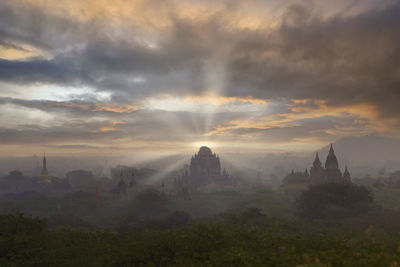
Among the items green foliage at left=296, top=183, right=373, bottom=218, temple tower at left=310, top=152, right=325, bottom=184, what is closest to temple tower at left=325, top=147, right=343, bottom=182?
temple tower at left=310, top=152, right=325, bottom=184

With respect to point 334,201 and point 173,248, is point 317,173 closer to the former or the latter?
point 334,201

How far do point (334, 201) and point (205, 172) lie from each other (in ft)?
273

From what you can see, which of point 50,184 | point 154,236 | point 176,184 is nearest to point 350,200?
point 154,236

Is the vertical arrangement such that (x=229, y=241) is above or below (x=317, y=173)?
above

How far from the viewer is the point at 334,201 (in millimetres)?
53969

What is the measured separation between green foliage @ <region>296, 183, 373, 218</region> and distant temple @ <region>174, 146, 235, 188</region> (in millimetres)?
76262

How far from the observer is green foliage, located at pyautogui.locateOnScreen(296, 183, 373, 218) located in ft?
171

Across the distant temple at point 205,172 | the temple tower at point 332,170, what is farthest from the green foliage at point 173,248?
the distant temple at point 205,172

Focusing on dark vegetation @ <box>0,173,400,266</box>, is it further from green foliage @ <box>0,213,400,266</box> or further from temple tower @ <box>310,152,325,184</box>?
temple tower @ <box>310,152,325,184</box>

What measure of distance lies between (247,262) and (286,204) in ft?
211

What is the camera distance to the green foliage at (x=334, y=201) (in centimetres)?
5216

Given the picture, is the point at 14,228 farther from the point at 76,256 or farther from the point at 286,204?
the point at 286,204

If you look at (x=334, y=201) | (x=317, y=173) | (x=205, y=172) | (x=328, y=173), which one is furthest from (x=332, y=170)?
(x=205, y=172)

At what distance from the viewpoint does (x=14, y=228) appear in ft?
78.6
